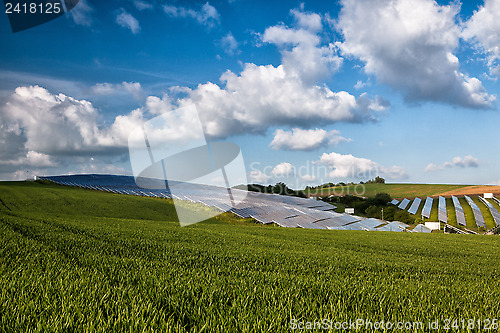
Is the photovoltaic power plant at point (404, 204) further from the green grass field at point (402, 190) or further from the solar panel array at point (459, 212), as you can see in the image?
the solar panel array at point (459, 212)

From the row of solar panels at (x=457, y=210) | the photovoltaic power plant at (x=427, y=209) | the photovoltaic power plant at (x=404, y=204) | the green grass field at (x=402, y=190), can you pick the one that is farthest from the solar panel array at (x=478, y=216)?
the green grass field at (x=402, y=190)

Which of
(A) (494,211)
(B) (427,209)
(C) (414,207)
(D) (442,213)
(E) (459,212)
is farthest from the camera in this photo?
(C) (414,207)

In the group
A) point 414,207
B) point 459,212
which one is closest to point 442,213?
point 459,212

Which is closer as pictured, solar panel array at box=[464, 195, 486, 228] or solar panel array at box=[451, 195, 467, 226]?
solar panel array at box=[464, 195, 486, 228]

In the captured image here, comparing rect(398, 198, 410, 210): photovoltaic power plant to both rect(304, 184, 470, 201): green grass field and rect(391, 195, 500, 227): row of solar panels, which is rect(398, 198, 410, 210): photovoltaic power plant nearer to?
rect(391, 195, 500, 227): row of solar panels

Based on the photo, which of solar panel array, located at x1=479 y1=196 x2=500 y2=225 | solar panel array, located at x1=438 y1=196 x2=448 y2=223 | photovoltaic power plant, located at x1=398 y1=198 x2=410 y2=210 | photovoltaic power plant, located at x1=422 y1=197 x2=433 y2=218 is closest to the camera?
solar panel array, located at x1=479 y1=196 x2=500 y2=225

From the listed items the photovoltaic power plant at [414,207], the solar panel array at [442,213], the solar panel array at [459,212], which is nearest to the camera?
the solar panel array at [459,212]

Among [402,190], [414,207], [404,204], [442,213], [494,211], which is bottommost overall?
[442,213]

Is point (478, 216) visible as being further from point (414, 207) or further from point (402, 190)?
point (402, 190)

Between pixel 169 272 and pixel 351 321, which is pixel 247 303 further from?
pixel 169 272

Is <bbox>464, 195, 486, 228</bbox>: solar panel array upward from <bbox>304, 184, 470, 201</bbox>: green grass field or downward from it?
downward

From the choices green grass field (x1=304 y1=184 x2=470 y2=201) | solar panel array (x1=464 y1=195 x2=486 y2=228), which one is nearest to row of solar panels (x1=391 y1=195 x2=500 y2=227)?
solar panel array (x1=464 y1=195 x2=486 y2=228)

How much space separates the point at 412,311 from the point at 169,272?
14.7 feet

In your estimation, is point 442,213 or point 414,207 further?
point 414,207
